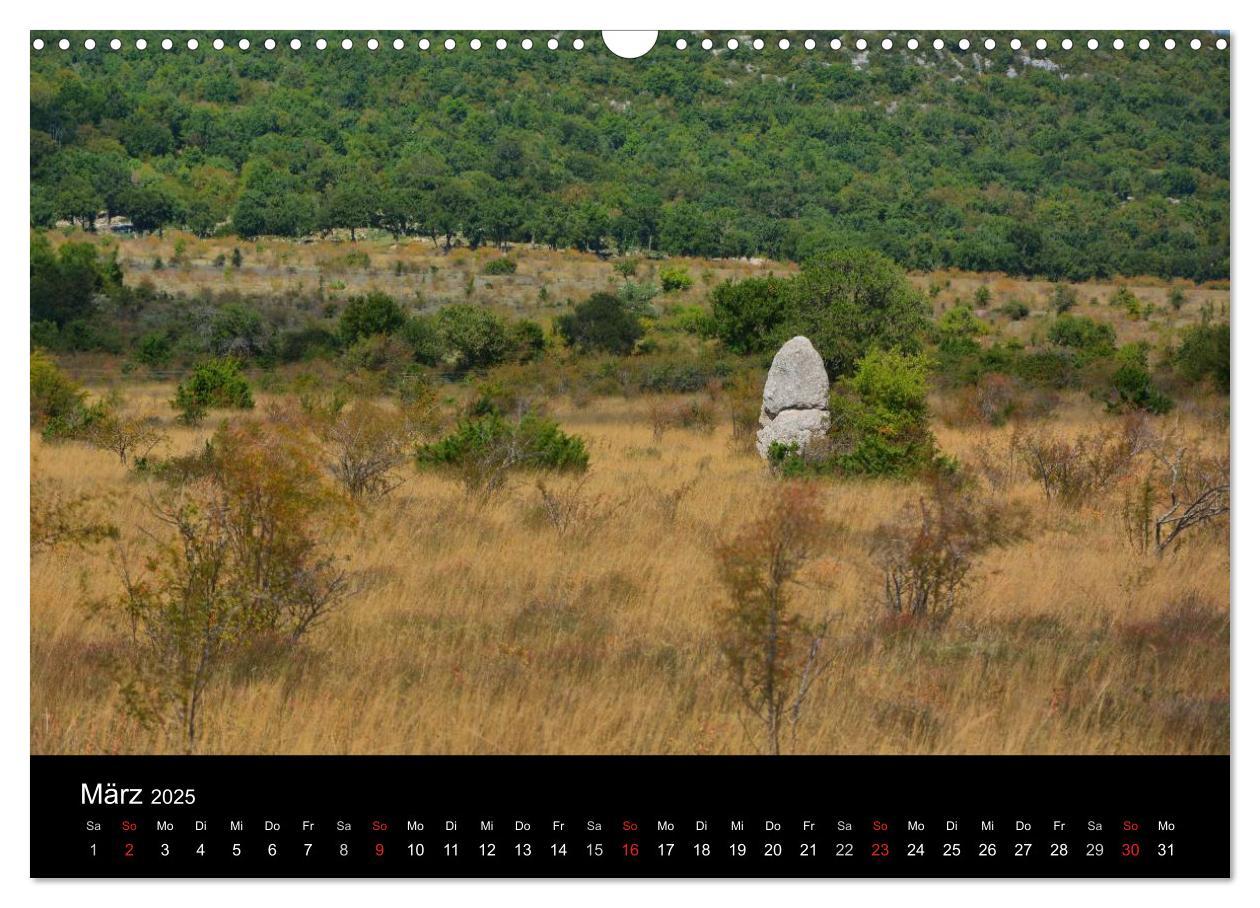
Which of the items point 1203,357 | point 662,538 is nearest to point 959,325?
point 1203,357

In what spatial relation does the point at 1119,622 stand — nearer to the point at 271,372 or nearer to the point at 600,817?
the point at 600,817

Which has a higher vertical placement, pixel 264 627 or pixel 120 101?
pixel 120 101

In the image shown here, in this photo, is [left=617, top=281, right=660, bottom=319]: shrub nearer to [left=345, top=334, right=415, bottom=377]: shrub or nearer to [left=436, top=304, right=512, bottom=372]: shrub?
[left=436, top=304, right=512, bottom=372]: shrub

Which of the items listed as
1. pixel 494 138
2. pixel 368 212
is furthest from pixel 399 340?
pixel 368 212

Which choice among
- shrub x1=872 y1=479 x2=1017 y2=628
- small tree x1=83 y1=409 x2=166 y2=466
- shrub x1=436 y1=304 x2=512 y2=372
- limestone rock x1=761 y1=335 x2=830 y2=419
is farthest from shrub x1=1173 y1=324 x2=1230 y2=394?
shrub x1=436 y1=304 x2=512 y2=372

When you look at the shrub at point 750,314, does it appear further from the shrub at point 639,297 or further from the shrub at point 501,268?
the shrub at point 501,268

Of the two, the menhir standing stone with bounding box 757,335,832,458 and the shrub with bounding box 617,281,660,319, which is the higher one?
the menhir standing stone with bounding box 757,335,832,458

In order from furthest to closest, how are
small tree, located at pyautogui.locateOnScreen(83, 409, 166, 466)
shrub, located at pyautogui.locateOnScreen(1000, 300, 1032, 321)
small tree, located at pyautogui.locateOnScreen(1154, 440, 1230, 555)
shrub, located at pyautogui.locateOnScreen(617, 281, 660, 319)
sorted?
shrub, located at pyautogui.locateOnScreen(1000, 300, 1032, 321)
shrub, located at pyautogui.locateOnScreen(617, 281, 660, 319)
small tree, located at pyautogui.locateOnScreen(83, 409, 166, 466)
small tree, located at pyautogui.locateOnScreen(1154, 440, 1230, 555)

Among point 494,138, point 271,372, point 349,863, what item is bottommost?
point 271,372

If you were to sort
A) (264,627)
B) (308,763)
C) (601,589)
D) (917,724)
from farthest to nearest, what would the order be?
(601,589) → (264,627) → (917,724) → (308,763)
